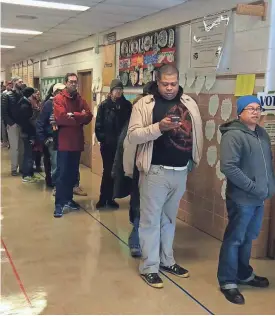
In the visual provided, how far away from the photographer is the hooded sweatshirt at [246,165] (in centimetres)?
258

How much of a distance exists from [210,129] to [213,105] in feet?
0.75

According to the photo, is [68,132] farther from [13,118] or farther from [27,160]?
[13,118]

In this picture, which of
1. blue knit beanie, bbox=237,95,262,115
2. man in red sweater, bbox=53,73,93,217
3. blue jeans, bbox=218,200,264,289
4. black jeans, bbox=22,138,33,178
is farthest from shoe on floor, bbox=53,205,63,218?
blue knit beanie, bbox=237,95,262,115

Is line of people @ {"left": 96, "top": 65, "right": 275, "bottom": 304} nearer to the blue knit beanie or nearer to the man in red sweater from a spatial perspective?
the blue knit beanie

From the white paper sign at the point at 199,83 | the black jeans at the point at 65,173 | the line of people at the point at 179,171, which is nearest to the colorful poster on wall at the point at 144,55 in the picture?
the white paper sign at the point at 199,83

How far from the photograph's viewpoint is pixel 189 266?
3316mm

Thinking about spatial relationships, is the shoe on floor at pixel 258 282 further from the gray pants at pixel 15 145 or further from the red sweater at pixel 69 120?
the gray pants at pixel 15 145

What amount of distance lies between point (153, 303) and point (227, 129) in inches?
47.4

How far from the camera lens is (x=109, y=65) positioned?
20.7 ft

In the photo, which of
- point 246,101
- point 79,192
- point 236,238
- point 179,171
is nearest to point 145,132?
point 179,171

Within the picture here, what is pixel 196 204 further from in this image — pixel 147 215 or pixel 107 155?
pixel 147 215

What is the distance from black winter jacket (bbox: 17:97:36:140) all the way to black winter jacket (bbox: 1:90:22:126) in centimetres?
10

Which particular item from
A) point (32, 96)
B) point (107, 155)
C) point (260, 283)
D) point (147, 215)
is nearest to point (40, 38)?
point (32, 96)

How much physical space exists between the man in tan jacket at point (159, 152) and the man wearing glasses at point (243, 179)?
31cm
